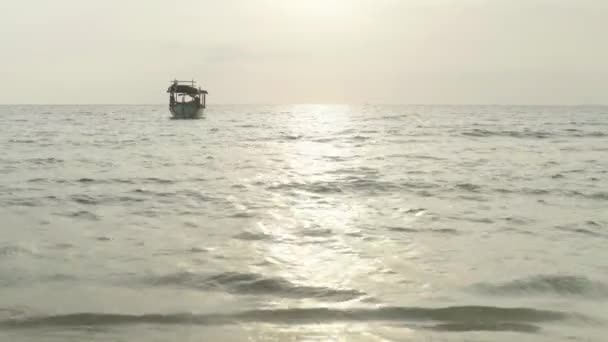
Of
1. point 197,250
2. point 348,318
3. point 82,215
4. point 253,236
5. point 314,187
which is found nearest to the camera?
point 348,318

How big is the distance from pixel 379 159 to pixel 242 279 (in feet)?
46.3

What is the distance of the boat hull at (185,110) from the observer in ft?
184

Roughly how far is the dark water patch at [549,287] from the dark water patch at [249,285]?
1367 millimetres

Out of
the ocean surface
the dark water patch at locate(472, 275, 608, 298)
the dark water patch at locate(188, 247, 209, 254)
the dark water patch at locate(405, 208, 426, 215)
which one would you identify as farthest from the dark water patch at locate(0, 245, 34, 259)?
the dark water patch at locate(405, 208, 426, 215)

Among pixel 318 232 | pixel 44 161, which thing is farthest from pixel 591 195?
pixel 44 161

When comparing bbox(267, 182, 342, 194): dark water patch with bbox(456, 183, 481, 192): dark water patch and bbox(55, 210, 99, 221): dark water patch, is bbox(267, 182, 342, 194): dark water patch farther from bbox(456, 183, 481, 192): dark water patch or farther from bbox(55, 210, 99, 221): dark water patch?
bbox(55, 210, 99, 221): dark water patch

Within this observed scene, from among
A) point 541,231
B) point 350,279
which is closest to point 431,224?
point 541,231

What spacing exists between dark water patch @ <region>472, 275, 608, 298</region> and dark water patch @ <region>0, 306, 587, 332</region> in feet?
1.73

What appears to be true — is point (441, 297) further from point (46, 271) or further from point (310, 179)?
point (310, 179)

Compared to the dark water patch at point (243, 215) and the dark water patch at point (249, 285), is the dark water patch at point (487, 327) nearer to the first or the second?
the dark water patch at point (249, 285)

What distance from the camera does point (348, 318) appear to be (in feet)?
15.0

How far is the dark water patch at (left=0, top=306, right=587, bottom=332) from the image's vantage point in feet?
14.4

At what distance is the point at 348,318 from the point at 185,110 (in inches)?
2123

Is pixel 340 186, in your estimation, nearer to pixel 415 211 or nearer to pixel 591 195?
pixel 415 211
